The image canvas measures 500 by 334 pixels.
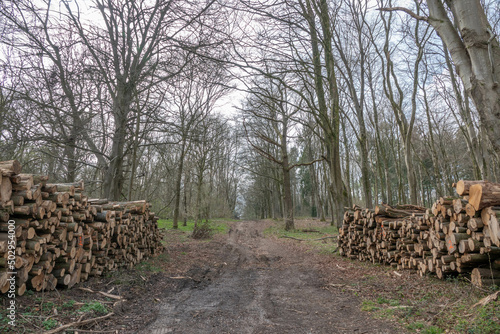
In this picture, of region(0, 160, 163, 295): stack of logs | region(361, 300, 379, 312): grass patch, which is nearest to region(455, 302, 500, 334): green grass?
region(361, 300, 379, 312): grass patch

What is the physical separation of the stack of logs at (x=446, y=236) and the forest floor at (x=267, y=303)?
29cm

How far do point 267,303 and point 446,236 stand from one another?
3413 millimetres

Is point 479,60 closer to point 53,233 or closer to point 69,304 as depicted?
point 69,304

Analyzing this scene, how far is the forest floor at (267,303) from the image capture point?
11.5 feet

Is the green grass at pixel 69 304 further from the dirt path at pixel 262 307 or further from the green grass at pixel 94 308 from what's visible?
the dirt path at pixel 262 307

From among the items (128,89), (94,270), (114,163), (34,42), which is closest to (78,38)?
(34,42)

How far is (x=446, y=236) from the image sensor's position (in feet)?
16.6

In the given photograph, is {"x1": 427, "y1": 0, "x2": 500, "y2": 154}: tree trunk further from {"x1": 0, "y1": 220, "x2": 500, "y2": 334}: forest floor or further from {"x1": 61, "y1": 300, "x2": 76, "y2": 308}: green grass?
{"x1": 61, "y1": 300, "x2": 76, "y2": 308}: green grass

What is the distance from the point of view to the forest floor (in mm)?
3498

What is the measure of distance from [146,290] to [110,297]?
835 millimetres

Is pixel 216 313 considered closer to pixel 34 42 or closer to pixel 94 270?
pixel 94 270

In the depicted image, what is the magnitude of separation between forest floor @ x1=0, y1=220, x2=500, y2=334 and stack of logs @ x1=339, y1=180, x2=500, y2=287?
0.96 ft

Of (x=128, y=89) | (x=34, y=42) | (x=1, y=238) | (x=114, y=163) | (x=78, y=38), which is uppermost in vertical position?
(x=78, y=38)

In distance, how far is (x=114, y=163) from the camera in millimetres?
9484
